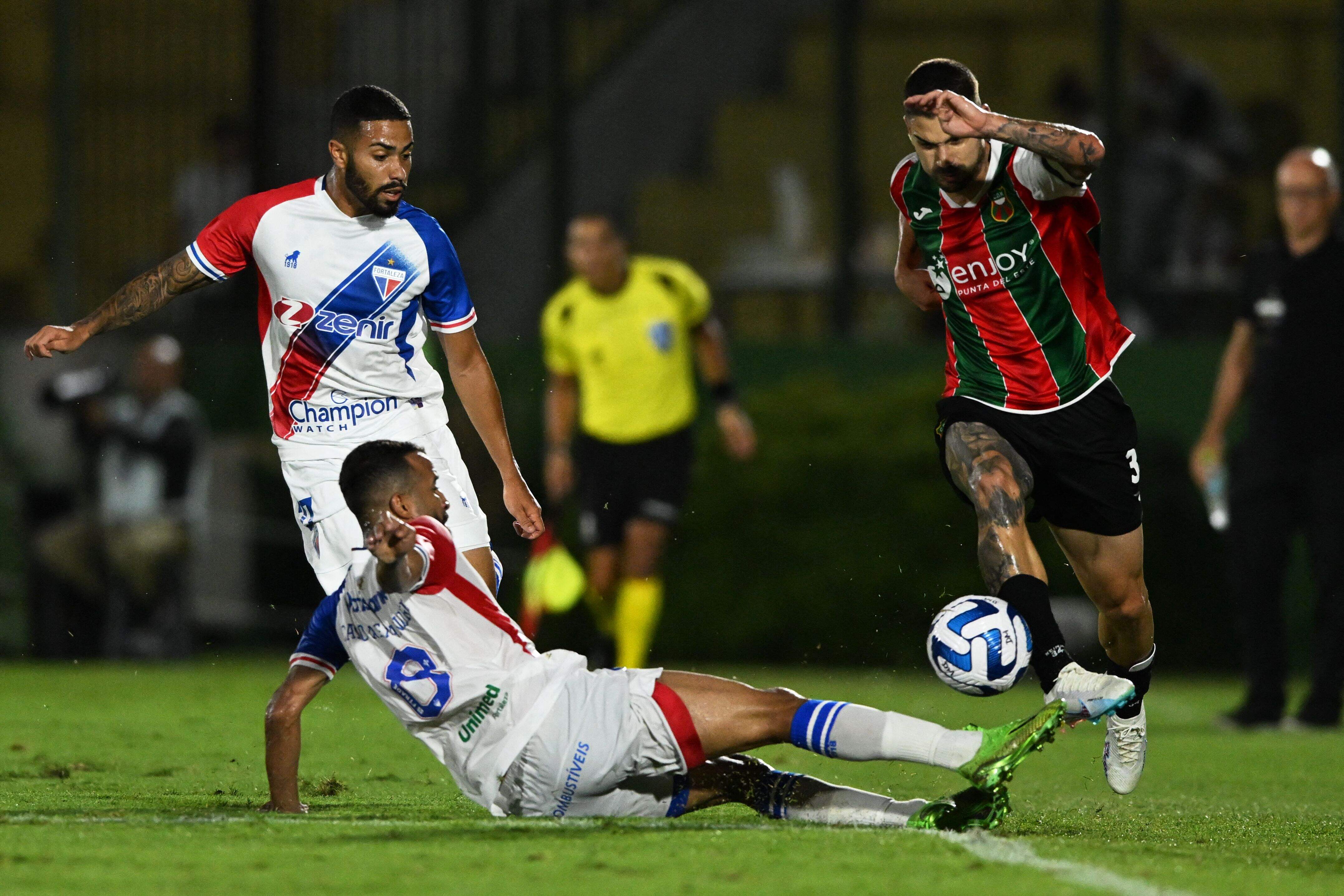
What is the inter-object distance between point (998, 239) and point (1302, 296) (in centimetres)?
424

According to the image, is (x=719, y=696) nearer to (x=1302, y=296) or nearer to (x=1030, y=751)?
(x=1030, y=751)

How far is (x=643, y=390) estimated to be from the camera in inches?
464

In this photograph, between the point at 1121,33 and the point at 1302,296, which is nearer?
the point at 1302,296

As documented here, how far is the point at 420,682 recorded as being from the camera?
17.8 feet

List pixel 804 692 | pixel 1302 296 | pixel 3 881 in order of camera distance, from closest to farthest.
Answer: pixel 3 881, pixel 1302 296, pixel 804 692

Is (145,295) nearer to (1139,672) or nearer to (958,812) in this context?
(958,812)

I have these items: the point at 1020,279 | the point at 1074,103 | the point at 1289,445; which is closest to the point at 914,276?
the point at 1020,279

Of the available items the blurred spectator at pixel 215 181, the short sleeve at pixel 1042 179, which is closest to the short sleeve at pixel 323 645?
the short sleeve at pixel 1042 179

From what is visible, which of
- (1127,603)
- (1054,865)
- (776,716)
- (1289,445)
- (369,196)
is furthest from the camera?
(1289,445)

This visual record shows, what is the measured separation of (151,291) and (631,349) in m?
5.46

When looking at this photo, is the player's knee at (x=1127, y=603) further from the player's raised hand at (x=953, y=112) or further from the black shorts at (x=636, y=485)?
the black shorts at (x=636, y=485)

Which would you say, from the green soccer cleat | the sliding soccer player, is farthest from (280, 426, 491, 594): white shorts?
the green soccer cleat

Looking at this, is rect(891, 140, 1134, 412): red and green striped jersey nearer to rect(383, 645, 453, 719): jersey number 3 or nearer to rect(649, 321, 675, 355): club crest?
rect(383, 645, 453, 719): jersey number 3

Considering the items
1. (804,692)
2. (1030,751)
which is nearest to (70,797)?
(1030,751)
